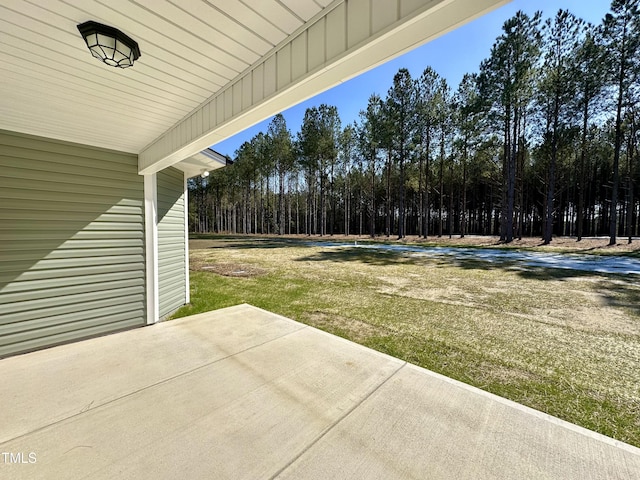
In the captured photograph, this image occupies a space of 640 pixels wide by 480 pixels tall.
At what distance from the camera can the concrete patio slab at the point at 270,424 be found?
1.34 m

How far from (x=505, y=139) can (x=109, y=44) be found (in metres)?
18.3

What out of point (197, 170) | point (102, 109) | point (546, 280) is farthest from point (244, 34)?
point (546, 280)

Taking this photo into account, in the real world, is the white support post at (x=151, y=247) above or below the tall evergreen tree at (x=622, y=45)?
below

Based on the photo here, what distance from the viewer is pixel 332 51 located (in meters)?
1.32

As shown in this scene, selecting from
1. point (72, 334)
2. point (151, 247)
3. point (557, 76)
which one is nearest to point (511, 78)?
point (557, 76)

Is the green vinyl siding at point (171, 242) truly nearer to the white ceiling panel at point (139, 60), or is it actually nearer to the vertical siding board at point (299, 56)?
the white ceiling panel at point (139, 60)

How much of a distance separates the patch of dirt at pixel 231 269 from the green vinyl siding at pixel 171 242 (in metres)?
2.63

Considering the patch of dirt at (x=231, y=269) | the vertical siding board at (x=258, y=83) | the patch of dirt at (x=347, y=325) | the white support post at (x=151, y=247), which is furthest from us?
the patch of dirt at (x=231, y=269)

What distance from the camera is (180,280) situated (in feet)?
14.9

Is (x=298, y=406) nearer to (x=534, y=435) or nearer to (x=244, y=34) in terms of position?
(x=534, y=435)

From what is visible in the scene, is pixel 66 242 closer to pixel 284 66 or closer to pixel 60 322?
pixel 60 322

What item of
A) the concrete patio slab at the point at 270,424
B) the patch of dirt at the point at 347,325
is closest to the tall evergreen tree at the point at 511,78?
the patch of dirt at the point at 347,325

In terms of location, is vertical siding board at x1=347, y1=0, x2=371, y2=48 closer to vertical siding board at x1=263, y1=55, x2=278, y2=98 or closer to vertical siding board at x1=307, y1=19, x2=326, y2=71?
vertical siding board at x1=307, y1=19, x2=326, y2=71

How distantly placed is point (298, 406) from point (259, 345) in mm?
1074
